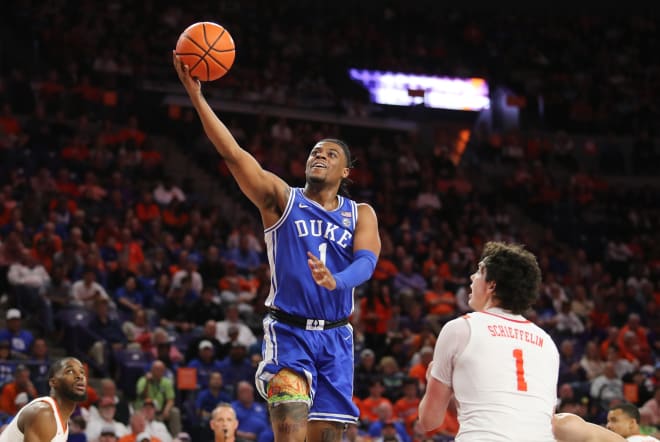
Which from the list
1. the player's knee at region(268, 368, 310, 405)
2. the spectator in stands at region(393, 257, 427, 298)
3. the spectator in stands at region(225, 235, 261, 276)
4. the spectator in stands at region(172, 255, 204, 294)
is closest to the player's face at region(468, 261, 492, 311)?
the player's knee at region(268, 368, 310, 405)

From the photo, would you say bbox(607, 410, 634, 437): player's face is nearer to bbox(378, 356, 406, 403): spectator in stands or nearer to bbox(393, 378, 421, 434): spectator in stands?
bbox(393, 378, 421, 434): spectator in stands

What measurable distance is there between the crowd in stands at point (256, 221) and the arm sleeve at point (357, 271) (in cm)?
624

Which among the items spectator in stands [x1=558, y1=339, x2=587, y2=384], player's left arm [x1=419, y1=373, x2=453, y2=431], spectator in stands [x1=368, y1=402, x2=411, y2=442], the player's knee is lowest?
spectator in stands [x1=368, y1=402, x2=411, y2=442]

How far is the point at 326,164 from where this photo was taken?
5.53 metres

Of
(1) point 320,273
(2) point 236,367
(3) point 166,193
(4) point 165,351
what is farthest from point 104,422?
(1) point 320,273

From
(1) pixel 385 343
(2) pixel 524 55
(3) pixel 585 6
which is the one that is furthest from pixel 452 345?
(3) pixel 585 6

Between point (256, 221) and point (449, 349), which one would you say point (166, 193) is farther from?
point (449, 349)

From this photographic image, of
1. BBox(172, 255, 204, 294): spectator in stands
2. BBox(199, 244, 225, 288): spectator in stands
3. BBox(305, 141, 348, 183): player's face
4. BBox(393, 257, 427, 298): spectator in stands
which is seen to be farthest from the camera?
BBox(393, 257, 427, 298): spectator in stands

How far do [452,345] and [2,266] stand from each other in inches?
411

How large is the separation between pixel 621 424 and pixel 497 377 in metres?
3.23

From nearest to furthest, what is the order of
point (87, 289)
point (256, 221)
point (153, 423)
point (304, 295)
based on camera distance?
point (304, 295) → point (153, 423) → point (87, 289) → point (256, 221)

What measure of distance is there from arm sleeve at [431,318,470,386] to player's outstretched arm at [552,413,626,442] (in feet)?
2.56

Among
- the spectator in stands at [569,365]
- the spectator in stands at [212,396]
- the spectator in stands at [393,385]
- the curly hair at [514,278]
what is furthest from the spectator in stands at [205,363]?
the curly hair at [514,278]

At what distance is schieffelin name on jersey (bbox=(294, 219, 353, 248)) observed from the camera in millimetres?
5348
